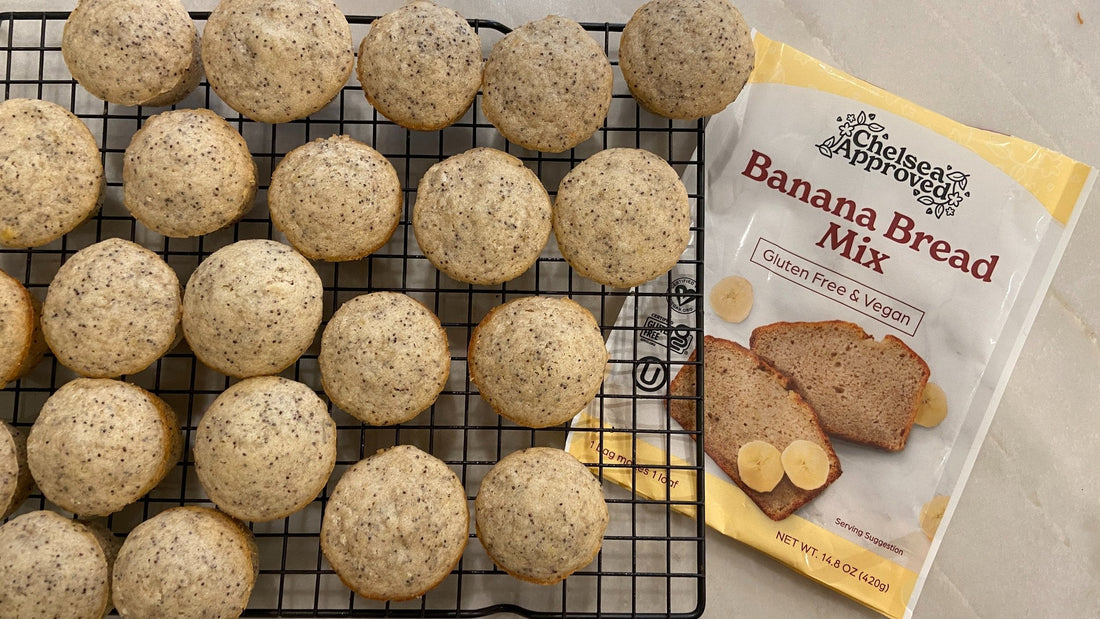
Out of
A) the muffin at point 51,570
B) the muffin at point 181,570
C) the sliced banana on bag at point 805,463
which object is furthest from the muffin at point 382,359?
the sliced banana on bag at point 805,463

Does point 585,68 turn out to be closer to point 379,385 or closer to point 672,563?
point 379,385

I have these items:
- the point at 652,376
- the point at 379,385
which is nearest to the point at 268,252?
the point at 379,385

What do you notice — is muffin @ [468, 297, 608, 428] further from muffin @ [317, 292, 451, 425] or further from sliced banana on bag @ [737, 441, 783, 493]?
sliced banana on bag @ [737, 441, 783, 493]

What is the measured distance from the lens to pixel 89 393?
1.42 m

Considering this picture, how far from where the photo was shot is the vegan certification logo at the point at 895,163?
174 cm

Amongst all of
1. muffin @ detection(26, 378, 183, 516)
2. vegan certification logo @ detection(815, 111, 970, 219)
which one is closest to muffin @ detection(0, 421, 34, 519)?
muffin @ detection(26, 378, 183, 516)

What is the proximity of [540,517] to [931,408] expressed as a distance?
98 centimetres

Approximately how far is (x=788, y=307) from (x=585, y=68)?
0.74 meters

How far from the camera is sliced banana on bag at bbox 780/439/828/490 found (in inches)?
67.2

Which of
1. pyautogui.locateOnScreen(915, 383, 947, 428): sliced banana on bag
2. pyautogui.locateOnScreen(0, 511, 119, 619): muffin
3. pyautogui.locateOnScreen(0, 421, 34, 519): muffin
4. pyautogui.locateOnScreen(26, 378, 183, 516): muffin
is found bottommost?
pyautogui.locateOnScreen(0, 511, 119, 619): muffin

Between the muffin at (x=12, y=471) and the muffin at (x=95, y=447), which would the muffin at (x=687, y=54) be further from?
the muffin at (x=12, y=471)

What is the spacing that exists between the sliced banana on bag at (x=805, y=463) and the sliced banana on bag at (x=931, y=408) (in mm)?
250

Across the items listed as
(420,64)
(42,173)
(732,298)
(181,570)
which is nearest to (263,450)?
(181,570)

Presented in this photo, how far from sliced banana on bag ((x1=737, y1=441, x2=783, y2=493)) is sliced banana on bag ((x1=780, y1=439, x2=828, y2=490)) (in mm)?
20
